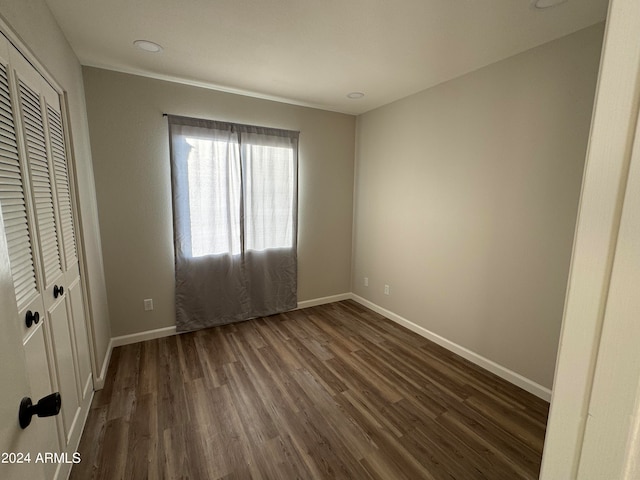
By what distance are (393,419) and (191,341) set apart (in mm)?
2075

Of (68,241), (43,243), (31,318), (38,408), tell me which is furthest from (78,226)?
(38,408)

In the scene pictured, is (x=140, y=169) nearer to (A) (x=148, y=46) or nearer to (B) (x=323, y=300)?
(A) (x=148, y=46)

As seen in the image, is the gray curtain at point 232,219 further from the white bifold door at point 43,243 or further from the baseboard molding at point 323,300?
the white bifold door at point 43,243

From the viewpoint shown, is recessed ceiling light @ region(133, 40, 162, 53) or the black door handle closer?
the black door handle

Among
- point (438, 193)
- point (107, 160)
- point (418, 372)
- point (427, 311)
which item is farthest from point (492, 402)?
point (107, 160)

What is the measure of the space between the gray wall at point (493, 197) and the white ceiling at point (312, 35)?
0.26 meters

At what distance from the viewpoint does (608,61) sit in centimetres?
41

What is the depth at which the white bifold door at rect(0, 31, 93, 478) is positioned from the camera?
1167 millimetres

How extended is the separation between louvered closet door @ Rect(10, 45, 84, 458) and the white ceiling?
2.28 feet

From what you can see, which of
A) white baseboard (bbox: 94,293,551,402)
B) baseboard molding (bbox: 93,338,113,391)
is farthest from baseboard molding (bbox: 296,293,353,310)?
baseboard molding (bbox: 93,338,113,391)

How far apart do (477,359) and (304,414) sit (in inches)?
65.5

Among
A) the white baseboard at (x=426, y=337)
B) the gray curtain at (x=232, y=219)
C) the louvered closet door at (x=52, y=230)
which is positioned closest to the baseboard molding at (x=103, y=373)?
the white baseboard at (x=426, y=337)

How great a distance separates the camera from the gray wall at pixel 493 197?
1.99 metres

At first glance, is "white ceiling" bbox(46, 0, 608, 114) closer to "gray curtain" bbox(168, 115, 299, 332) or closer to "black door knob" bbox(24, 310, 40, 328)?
"gray curtain" bbox(168, 115, 299, 332)
